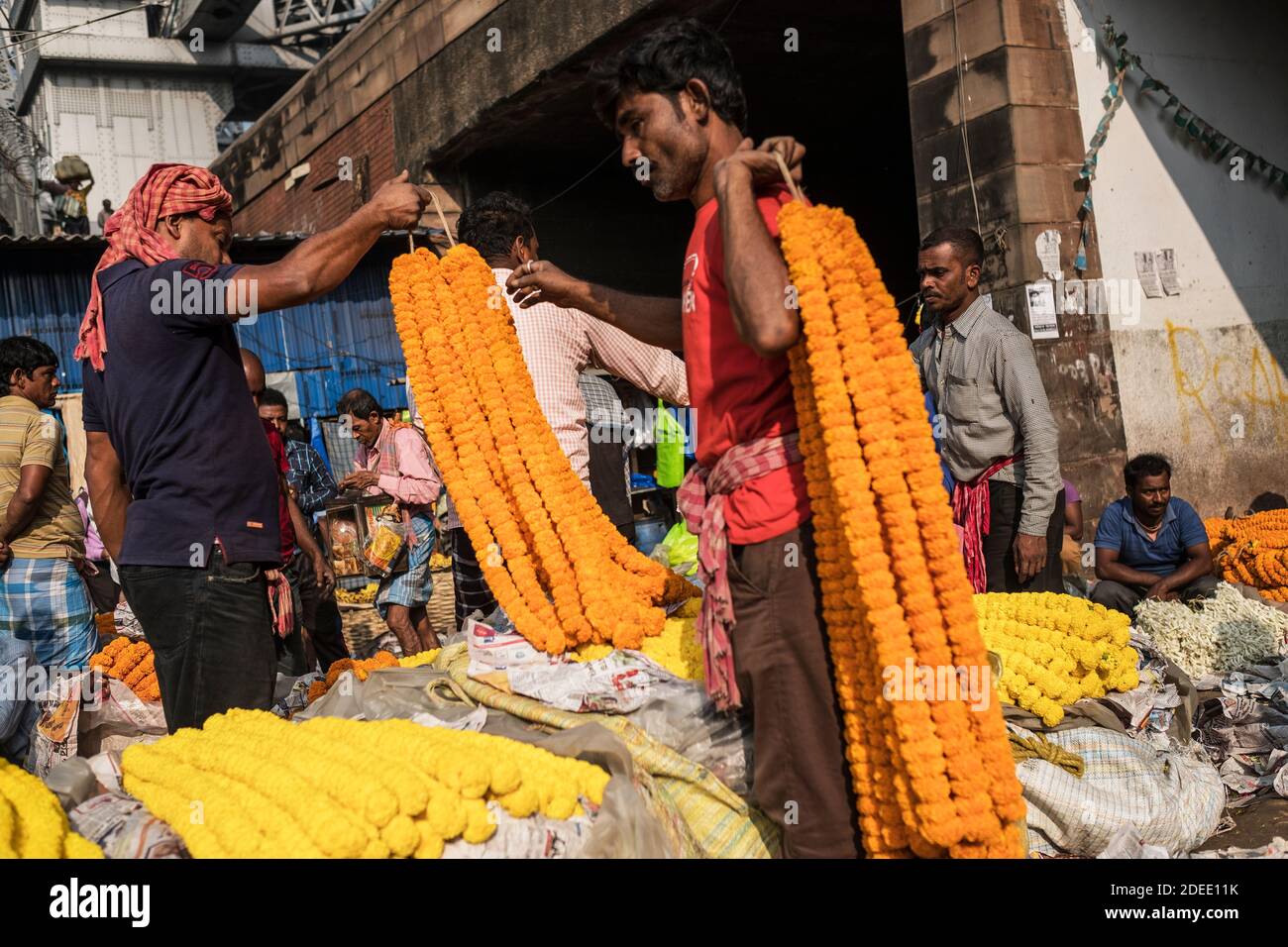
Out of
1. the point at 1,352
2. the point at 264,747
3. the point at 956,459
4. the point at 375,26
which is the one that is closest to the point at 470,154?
the point at 375,26

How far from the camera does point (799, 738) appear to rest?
7.86 ft

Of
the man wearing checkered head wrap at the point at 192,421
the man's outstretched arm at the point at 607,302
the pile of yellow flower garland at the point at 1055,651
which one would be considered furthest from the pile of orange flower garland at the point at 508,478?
the pile of yellow flower garland at the point at 1055,651

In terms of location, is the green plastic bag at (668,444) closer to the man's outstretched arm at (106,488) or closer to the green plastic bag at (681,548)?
the green plastic bag at (681,548)

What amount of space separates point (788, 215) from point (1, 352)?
154 inches

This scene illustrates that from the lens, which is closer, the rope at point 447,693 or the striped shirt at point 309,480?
the rope at point 447,693

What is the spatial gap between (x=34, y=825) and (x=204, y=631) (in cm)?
75

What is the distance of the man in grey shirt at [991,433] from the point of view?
14.6 feet

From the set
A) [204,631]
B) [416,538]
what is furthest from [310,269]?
[416,538]

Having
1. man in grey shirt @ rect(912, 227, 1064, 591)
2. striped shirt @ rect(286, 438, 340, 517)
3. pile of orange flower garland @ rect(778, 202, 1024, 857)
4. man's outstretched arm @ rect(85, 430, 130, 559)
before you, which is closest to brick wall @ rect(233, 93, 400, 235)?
striped shirt @ rect(286, 438, 340, 517)

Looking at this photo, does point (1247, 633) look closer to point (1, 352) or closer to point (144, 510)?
point (144, 510)

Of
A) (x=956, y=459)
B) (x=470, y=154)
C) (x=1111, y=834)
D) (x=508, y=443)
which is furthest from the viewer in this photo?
(x=470, y=154)

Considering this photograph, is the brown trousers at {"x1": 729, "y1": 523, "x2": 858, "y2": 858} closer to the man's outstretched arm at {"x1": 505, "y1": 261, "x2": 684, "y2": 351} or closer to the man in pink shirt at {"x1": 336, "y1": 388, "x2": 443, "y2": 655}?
the man's outstretched arm at {"x1": 505, "y1": 261, "x2": 684, "y2": 351}

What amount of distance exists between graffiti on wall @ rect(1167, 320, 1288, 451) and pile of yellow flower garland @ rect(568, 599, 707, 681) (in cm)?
486

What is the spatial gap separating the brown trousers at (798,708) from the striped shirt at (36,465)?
350 centimetres
